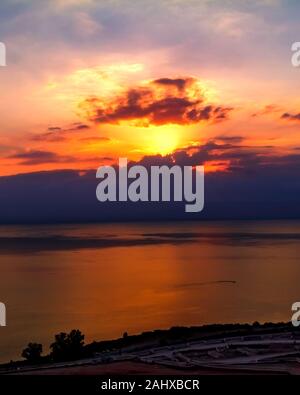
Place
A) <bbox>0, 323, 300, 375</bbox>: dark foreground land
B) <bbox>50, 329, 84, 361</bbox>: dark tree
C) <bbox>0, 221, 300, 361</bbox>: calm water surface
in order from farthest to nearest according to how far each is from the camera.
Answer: <bbox>0, 221, 300, 361</bbox>: calm water surface, <bbox>50, 329, 84, 361</bbox>: dark tree, <bbox>0, 323, 300, 375</bbox>: dark foreground land

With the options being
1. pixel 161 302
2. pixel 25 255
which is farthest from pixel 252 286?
pixel 25 255

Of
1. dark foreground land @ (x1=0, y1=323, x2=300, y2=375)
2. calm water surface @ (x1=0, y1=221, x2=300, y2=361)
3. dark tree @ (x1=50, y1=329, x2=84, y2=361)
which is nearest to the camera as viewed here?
dark foreground land @ (x1=0, y1=323, x2=300, y2=375)

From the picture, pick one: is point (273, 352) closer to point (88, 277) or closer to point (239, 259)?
point (88, 277)

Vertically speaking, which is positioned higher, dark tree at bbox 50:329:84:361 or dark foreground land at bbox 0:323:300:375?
dark foreground land at bbox 0:323:300:375

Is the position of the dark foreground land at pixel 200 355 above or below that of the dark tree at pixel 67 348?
above

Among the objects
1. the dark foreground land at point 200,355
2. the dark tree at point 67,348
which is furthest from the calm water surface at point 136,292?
the dark foreground land at point 200,355

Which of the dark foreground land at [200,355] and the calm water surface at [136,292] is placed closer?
the dark foreground land at [200,355]

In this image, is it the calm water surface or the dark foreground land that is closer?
the dark foreground land

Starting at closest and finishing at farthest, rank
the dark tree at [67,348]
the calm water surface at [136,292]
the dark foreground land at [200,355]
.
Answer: the dark foreground land at [200,355] → the dark tree at [67,348] → the calm water surface at [136,292]

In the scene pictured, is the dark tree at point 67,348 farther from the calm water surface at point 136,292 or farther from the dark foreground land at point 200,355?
the calm water surface at point 136,292

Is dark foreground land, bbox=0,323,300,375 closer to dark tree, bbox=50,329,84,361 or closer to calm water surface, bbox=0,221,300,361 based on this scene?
dark tree, bbox=50,329,84,361

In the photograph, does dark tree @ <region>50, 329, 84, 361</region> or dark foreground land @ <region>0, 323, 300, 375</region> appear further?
dark tree @ <region>50, 329, 84, 361</region>

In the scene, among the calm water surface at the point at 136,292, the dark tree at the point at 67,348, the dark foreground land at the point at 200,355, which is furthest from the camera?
the calm water surface at the point at 136,292

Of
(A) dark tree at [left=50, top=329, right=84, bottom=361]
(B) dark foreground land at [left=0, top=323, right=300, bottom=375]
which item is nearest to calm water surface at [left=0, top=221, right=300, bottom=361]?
(A) dark tree at [left=50, top=329, right=84, bottom=361]
